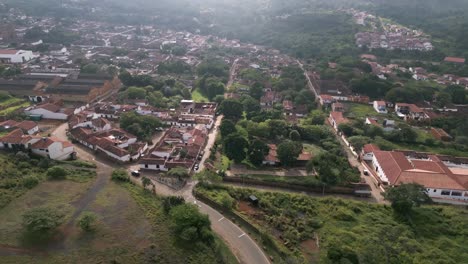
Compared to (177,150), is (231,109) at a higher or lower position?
higher

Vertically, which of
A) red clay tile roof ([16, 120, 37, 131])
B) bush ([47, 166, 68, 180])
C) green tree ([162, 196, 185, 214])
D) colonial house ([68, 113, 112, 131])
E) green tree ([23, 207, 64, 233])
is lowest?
colonial house ([68, 113, 112, 131])

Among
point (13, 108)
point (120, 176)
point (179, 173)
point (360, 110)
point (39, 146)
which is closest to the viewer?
point (120, 176)

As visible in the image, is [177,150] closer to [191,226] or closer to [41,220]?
[191,226]

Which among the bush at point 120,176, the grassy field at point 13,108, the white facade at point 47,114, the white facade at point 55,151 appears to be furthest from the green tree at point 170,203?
the grassy field at point 13,108

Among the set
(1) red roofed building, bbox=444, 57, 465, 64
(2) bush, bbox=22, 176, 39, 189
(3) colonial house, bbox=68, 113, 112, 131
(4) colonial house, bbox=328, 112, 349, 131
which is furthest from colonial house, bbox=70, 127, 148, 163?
(1) red roofed building, bbox=444, 57, 465, 64

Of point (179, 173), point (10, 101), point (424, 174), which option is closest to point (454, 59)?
point (424, 174)

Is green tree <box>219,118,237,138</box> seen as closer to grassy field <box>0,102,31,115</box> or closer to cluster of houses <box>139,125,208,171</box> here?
cluster of houses <box>139,125,208,171</box>
